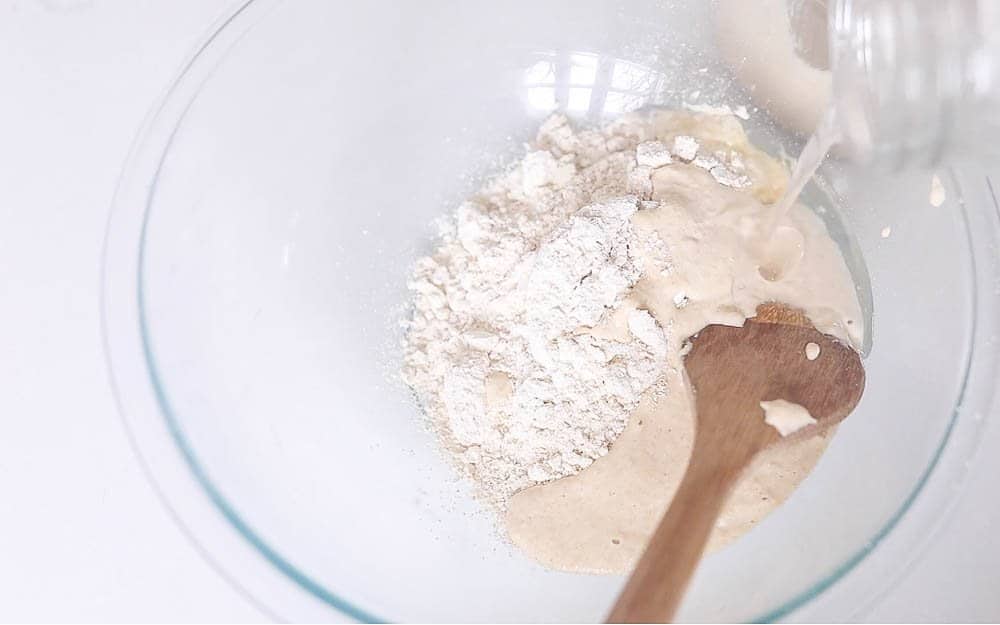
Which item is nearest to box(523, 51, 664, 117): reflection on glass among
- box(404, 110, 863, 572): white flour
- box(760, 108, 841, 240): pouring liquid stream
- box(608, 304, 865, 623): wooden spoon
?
box(404, 110, 863, 572): white flour

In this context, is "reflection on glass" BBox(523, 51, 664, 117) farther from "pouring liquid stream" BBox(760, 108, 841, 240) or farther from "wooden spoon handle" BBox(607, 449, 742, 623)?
"wooden spoon handle" BBox(607, 449, 742, 623)

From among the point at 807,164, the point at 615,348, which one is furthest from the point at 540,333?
the point at 807,164

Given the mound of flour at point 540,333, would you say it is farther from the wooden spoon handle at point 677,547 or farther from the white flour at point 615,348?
the wooden spoon handle at point 677,547

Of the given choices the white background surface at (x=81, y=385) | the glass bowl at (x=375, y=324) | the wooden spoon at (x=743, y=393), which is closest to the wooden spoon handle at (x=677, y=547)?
the wooden spoon at (x=743, y=393)

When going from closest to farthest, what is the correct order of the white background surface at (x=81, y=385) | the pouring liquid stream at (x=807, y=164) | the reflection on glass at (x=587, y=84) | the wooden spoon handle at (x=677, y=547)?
1. the wooden spoon handle at (x=677, y=547)
2. the pouring liquid stream at (x=807, y=164)
3. the white background surface at (x=81, y=385)
4. the reflection on glass at (x=587, y=84)

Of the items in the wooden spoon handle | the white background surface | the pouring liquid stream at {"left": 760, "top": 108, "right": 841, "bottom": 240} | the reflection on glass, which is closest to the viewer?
the wooden spoon handle

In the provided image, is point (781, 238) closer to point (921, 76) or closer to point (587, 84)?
point (921, 76)
